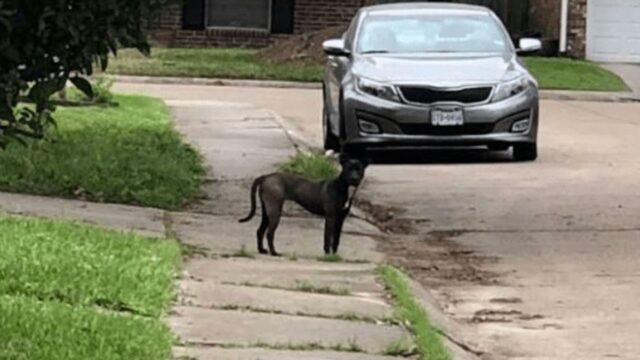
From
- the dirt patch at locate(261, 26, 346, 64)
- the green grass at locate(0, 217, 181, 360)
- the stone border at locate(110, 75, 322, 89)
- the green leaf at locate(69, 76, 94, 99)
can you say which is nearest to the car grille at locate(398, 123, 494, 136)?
the green grass at locate(0, 217, 181, 360)

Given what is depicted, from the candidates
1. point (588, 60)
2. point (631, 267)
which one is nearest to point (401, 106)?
point (631, 267)

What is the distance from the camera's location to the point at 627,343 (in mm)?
7867

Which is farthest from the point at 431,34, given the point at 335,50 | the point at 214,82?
the point at 214,82

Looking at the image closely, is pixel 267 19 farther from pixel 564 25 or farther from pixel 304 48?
pixel 564 25

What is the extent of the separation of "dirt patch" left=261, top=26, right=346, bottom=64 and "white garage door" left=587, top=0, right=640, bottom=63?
16.6ft

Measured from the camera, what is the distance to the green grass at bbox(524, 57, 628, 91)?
26.5m

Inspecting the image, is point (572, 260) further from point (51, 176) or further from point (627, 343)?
point (51, 176)

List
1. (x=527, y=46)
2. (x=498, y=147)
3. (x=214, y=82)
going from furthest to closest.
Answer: (x=214, y=82) → (x=527, y=46) → (x=498, y=147)

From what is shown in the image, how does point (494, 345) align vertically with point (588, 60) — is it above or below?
above

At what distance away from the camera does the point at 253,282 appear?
8.57 meters

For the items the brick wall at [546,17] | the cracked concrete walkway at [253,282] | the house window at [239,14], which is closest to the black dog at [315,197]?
the cracked concrete walkway at [253,282]

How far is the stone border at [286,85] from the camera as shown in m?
25.2

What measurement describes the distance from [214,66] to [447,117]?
13588 mm

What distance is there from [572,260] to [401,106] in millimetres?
4765
